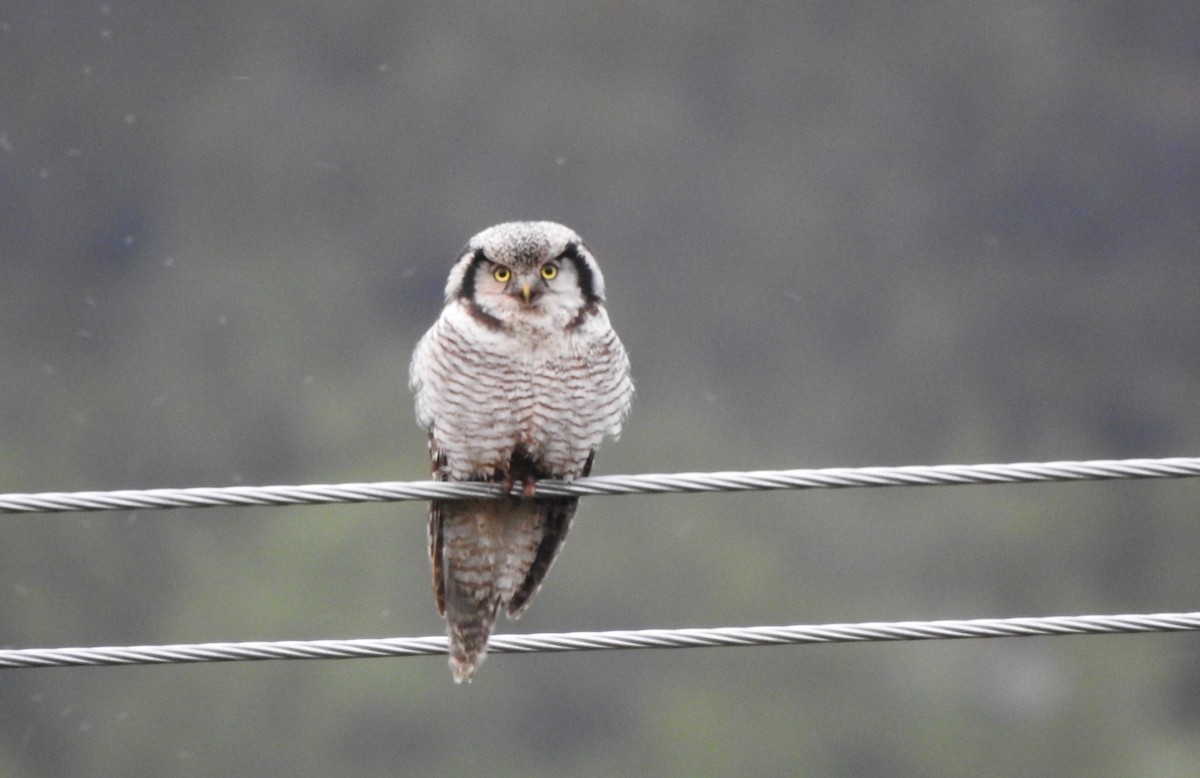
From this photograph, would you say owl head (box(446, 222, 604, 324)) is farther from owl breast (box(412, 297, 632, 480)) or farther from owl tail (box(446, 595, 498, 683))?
owl tail (box(446, 595, 498, 683))

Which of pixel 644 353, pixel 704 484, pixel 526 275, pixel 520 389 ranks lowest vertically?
pixel 704 484

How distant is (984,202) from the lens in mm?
48562

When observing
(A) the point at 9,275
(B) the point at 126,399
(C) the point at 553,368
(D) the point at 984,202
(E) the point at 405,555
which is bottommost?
(C) the point at 553,368

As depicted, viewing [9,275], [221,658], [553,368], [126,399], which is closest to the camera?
[221,658]

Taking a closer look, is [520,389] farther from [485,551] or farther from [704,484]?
[704,484]

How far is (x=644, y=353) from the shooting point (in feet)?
129

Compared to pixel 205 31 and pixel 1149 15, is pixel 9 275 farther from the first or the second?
pixel 1149 15

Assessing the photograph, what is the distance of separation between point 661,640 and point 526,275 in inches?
65.5

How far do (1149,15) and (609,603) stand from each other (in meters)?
27.8

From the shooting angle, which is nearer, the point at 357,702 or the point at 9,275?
A: the point at 357,702

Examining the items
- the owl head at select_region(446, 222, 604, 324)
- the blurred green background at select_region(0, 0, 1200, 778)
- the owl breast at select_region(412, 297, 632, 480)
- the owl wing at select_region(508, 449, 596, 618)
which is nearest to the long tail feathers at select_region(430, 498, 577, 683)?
the owl wing at select_region(508, 449, 596, 618)

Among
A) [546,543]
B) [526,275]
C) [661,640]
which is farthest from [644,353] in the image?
[661,640]

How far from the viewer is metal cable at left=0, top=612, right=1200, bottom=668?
3688mm

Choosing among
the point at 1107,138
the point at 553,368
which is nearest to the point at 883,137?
the point at 1107,138
